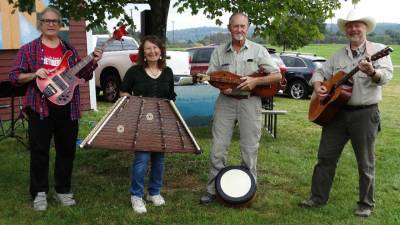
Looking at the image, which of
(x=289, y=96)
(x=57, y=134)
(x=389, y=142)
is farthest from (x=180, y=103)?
(x=289, y=96)

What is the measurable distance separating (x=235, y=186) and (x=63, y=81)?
6.45 ft

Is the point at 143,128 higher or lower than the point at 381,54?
lower

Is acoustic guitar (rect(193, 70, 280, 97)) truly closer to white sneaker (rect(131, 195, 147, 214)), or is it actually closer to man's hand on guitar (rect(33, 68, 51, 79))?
white sneaker (rect(131, 195, 147, 214))

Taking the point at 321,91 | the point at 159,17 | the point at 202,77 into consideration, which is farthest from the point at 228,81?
the point at 159,17

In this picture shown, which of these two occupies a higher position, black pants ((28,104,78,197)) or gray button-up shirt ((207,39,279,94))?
gray button-up shirt ((207,39,279,94))

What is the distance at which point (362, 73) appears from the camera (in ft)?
16.1

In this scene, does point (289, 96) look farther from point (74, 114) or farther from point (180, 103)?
point (74, 114)

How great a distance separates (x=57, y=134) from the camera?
207 inches

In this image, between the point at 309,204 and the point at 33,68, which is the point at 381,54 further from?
the point at 33,68

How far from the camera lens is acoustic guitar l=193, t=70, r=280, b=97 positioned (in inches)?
203

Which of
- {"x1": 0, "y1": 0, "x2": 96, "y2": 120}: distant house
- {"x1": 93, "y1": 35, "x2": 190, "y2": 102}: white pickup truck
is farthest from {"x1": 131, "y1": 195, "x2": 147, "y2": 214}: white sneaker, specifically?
{"x1": 93, "y1": 35, "x2": 190, "y2": 102}: white pickup truck

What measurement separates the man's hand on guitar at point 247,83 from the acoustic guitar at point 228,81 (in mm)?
32

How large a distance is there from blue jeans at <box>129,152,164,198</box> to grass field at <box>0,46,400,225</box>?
0.21 metres

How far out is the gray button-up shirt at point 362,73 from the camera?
478cm
